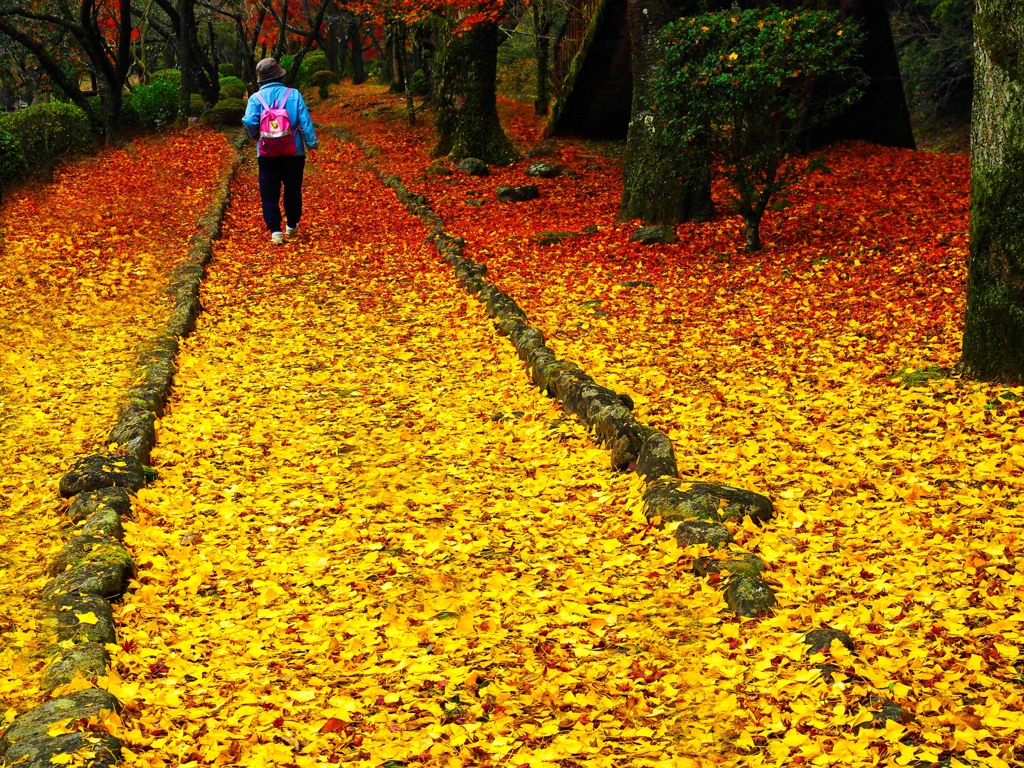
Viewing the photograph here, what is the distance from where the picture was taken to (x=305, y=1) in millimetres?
39781

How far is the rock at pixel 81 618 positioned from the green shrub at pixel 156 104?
2311 cm

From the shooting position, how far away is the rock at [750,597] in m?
3.90

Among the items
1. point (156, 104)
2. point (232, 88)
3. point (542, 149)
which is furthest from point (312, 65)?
point (542, 149)

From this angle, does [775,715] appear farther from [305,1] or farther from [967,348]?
[305,1]

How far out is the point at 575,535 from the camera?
16.0ft

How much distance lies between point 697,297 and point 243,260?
541 cm

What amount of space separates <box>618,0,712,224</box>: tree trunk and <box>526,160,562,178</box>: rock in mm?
3978

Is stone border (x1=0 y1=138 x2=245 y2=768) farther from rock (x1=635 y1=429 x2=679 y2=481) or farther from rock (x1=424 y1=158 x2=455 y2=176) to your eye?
rock (x1=424 y1=158 x2=455 y2=176)

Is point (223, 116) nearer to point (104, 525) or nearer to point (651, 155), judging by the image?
point (651, 155)

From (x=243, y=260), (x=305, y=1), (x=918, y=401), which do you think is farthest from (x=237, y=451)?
(x=305, y=1)

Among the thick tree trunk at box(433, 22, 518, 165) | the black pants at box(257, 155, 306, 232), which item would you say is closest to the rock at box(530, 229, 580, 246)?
the black pants at box(257, 155, 306, 232)

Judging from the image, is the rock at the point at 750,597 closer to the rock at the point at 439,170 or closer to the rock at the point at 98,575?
the rock at the point at 98,575

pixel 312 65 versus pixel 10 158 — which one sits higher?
pixel 312 65

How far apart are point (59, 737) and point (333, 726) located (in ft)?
2.82
